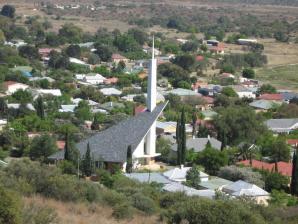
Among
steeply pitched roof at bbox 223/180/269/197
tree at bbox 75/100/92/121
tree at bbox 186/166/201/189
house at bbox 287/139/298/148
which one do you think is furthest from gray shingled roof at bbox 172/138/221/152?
tree at bbox 75/100/92/121

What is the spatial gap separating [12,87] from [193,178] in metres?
26.6

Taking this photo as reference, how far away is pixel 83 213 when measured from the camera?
19656 mm

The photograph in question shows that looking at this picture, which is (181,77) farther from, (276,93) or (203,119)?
(203,119)

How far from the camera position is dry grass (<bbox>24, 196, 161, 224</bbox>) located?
18.5m

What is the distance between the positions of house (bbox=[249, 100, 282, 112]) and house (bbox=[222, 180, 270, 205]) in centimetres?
2211

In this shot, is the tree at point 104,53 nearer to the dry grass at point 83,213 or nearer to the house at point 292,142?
the house at point 292,142

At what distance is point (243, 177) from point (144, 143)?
226 inches

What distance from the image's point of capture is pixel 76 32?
8769 cm

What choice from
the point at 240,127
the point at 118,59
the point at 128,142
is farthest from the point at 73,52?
the point at 128,142

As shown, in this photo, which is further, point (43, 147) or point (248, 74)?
point (248, 74)

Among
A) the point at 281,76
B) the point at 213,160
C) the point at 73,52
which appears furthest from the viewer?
the point at 73,52

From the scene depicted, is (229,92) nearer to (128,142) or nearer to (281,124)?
(281,124)

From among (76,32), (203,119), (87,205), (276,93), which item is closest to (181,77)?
(276,93)

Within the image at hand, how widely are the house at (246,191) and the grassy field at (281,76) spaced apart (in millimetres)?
35986
